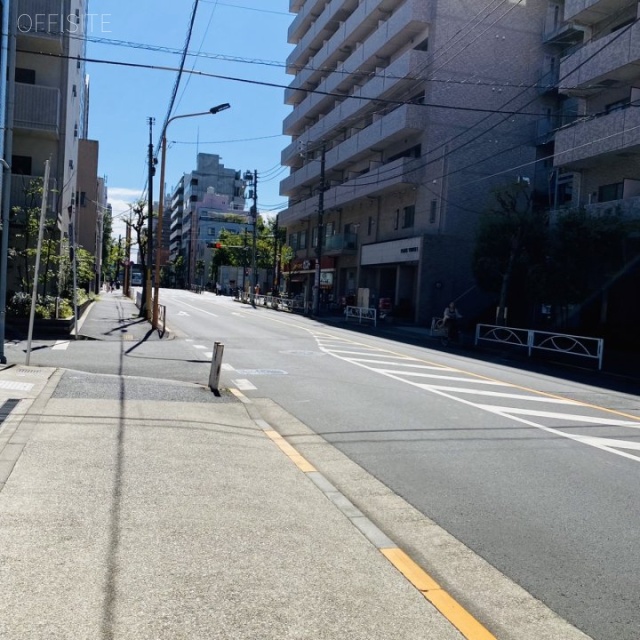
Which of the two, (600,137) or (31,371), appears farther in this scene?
(600,137)

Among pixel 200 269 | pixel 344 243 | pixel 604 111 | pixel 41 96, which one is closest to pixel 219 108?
pixel 41 96

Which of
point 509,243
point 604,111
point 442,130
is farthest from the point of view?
point 442,130

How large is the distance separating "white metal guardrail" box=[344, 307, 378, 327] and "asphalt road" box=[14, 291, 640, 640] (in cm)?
1749

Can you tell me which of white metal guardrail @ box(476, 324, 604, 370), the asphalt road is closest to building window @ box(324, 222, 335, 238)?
white metal guardrail @ box(476, 324, 604, 370)

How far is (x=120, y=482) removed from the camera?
242 inches

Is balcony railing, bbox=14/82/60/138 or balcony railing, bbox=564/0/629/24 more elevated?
balcony railing, bbox=564/0/629/24

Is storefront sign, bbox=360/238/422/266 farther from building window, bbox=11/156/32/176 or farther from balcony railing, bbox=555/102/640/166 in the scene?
building window, bbox=11/156/32/176

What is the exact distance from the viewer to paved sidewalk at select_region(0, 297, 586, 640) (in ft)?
12.2

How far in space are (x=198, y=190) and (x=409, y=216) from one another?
111734 millimetres

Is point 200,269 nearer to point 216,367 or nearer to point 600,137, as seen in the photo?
point 600,137

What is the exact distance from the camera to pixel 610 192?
27.8m

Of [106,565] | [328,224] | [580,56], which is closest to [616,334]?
[580,56]

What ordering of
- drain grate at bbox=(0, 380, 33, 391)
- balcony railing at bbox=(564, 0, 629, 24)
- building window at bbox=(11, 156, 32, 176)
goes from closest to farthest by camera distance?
drain grate at bbox=(0, 380, 33, 391) < balcony railing at bbox=(564, 0, 629, 24) < building window at bbox=(11, 156, 32, 176)

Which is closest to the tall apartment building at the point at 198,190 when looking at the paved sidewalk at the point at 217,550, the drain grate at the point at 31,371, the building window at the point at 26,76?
the building window at the point at 26,76
